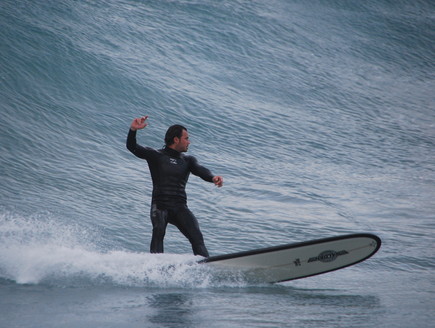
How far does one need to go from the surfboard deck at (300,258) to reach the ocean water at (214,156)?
16cm

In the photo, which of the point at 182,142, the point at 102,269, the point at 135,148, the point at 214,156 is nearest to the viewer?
the point at 102,269

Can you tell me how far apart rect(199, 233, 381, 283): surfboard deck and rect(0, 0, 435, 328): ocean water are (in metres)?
0.16

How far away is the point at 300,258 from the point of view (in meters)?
5.55

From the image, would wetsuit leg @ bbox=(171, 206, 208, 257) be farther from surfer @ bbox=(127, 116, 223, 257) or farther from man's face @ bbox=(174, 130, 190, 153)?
man's face @ bbox=(174, 130, 190, 153)

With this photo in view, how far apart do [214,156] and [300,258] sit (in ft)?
20.9

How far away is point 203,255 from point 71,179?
14.2 feet

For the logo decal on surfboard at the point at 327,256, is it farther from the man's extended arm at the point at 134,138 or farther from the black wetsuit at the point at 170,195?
the man's extended arm at the point at 134,138

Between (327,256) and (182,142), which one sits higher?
(182,142)

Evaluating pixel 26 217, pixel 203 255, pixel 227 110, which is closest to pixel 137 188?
pixel 26 217

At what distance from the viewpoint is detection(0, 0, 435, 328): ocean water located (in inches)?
189

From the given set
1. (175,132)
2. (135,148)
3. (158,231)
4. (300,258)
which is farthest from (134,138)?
(300,258)

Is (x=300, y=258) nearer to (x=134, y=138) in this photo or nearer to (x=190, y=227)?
(x=190, y=227)

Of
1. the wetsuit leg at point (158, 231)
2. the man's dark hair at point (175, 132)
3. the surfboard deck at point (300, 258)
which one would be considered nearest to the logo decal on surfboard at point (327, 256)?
the surfboard deck at point (300, 258)

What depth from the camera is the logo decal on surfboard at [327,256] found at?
558 cm
